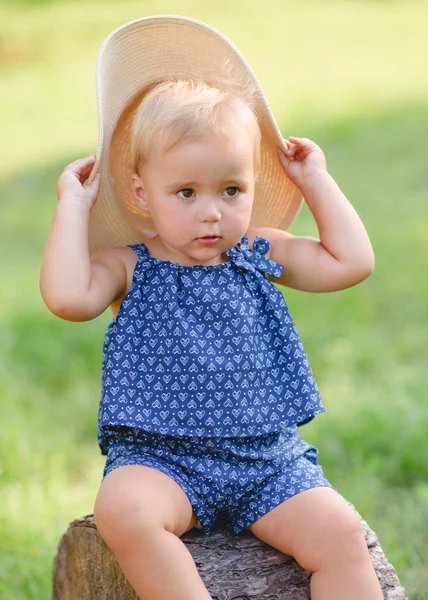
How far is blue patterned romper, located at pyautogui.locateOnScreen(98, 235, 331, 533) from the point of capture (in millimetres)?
2469

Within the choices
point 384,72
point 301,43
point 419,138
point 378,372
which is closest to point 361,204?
point 419,138

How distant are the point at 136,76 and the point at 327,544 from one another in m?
1.30

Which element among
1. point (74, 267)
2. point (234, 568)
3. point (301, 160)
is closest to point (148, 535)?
point (234, 568)

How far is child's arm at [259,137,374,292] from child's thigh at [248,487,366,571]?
0.58 meters

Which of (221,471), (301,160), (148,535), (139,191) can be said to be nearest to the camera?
(148,535)

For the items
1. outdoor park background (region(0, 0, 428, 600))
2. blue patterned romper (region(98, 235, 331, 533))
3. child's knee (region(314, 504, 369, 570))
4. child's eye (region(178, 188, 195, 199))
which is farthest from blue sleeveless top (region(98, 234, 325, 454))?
outdoor park background (region(0, 0, 428, 600))

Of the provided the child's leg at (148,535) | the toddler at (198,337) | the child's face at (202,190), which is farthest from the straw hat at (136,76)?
the child's leg at (148,535)

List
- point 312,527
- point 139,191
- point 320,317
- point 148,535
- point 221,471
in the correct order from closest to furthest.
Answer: point 148,535 < point 312,527 < point 221,471 < point 139,191 < point 320,317

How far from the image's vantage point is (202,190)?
245 centimetres

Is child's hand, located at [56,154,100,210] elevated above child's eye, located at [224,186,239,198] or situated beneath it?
elevated above

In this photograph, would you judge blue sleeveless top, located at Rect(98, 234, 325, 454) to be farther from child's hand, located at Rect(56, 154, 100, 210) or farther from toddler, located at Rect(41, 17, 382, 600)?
child's hand, located at Rect(56, 154, 100, 210)

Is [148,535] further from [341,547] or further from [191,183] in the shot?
[191,183]

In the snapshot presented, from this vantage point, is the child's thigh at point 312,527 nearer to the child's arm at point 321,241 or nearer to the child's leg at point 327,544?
the child's leg at point 327,544

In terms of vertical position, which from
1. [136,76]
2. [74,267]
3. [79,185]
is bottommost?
[74,267]
